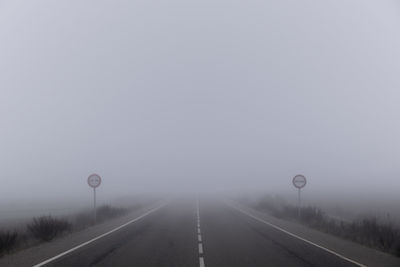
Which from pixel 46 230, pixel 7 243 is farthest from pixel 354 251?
pixel 46 230

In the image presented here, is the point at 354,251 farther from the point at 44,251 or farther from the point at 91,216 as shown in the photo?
the point at 91,216

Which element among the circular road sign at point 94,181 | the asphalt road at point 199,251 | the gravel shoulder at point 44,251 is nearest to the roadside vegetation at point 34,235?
the gravel shoulder at point 44,251

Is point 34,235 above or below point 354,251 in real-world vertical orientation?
above

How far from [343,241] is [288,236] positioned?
7.09ft

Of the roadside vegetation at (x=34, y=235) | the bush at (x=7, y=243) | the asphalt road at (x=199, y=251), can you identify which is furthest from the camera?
the roadside vegetation at (x=34, y=235)

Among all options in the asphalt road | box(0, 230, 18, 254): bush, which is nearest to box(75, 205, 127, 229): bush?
the asphalt road

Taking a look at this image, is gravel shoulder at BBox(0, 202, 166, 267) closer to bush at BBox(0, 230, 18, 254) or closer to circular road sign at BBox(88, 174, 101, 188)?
bush at BBox(0, 230, 18, 254)

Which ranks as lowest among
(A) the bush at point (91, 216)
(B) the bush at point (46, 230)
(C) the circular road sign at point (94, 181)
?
(A) the bush at point (91, 216)

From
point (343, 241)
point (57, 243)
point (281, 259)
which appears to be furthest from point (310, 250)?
point (57, 243)

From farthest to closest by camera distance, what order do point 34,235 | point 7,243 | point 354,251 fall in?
1. point 34,235
2. point 7,243
3. point 354,251

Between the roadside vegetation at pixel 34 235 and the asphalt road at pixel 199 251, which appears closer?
the asphalt road at pixel 199 251

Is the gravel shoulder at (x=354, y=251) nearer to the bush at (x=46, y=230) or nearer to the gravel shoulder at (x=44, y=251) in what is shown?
the gravel shoulder at (x=44, y=251)

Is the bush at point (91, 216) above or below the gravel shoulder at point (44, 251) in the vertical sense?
below

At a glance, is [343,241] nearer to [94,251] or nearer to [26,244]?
[94,251]
